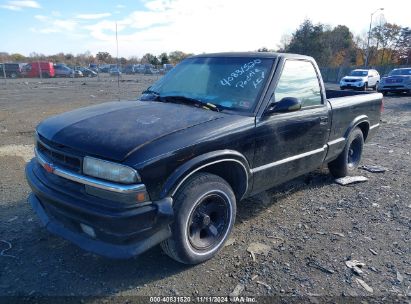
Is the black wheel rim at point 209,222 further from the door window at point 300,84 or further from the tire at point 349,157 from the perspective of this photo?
the tire at point 349,157

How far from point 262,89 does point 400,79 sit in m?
19.9

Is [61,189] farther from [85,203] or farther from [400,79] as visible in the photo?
[400,79]

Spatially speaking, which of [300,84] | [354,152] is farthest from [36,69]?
[300,84]

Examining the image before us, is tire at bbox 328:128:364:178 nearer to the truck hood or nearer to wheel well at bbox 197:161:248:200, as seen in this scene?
wheel well at bbox 197:161:248:200

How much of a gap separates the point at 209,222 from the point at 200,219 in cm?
12

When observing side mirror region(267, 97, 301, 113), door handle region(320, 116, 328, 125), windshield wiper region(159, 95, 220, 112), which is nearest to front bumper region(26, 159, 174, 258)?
windshield wiper region(159, 95, 220, 112)

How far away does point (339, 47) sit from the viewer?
62.3 metres

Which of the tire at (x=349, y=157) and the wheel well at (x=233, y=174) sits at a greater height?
the wheel well at (x=233, y=174)

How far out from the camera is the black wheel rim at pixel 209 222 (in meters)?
3.06

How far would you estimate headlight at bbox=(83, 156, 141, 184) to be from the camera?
248 centimetres

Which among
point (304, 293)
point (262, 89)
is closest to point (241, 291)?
point (304, 293)

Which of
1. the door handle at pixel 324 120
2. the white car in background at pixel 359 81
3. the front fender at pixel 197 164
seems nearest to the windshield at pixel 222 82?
the front fender at pixel 197 164

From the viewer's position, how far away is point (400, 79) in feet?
65.2

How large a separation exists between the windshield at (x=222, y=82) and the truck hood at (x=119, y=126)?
323mm
